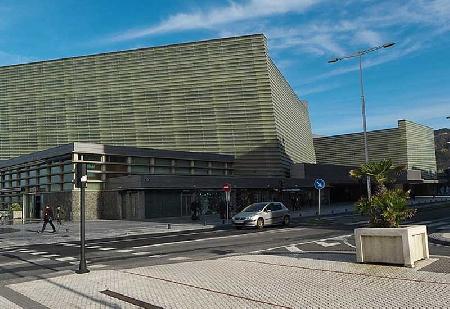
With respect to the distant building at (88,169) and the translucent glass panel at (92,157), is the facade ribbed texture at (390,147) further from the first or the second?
the translucent glass panel at (92,157)

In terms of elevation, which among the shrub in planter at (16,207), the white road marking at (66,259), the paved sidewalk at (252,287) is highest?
the shrub in planter at (16,207)

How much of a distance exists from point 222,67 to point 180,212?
2936 centimetres

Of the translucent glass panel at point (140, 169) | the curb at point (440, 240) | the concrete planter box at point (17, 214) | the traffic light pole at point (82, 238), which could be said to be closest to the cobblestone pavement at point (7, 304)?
the traffic light pole at point (82, 238)

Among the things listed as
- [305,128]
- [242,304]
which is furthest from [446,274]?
[305,128]

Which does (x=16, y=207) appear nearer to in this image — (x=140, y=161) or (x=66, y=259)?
(x=140, y=161)

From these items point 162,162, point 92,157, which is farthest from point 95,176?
point 162,162

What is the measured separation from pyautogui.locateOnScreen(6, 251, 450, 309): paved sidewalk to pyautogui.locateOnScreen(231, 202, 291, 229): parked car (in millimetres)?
14154

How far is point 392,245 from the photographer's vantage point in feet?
33.0

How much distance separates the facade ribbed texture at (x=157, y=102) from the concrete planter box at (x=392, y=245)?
49537 millimetres

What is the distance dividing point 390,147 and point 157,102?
179ft

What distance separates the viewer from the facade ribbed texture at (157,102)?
61.7 metres

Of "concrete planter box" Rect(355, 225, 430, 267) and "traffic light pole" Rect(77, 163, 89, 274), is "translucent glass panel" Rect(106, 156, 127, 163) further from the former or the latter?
"concrete planter box" Rect(355, 225, 430, 267)

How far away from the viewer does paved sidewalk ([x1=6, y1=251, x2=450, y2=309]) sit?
7.22 metres

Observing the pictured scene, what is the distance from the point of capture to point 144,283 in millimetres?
9305
